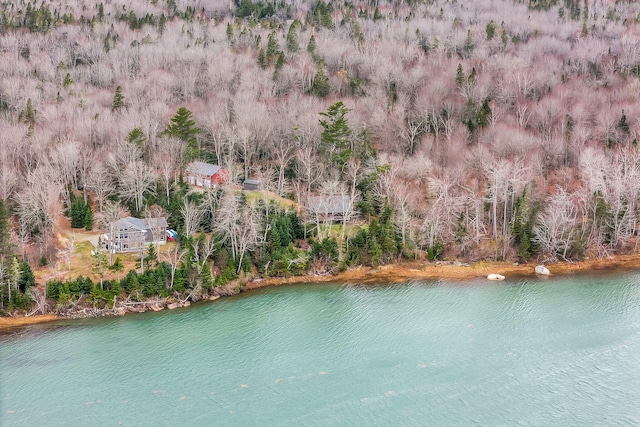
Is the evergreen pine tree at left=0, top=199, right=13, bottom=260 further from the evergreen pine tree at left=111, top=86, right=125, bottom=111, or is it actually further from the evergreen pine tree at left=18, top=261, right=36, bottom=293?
the evergreen pine tree at left=111, top=86, right=125, bottom=111

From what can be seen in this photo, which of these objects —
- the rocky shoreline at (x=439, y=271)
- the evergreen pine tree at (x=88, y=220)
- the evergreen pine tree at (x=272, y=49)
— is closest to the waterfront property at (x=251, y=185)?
the rocky shoreline at (x=439, y=271)

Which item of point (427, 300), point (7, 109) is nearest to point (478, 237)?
point (427, 300)

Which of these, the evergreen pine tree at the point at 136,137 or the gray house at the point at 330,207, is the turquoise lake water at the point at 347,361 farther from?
the evergreen pine tree at the point at 136,137

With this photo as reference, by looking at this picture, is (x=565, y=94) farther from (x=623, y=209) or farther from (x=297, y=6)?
(x=297, y=6)

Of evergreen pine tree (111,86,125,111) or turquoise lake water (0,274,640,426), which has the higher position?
evergreen pine tree (111,86,125,111)

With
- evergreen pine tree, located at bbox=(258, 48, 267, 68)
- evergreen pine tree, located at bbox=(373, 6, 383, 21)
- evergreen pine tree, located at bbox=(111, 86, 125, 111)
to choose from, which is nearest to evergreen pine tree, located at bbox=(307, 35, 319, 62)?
evergreen pine tree, located at bbox=(258, 48, 267, 68)

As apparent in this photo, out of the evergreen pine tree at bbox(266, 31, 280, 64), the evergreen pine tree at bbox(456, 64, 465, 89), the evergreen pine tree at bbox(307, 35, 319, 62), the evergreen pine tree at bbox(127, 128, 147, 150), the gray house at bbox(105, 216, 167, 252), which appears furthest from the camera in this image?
the evergreen pine tree at bbox(307, 35, 319, 62)

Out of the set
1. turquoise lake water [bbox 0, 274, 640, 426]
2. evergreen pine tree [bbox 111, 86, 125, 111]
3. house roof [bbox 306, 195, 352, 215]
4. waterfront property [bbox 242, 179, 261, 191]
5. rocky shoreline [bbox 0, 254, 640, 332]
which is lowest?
turquoise lake water [bbox 0, 274, 640, 426]
